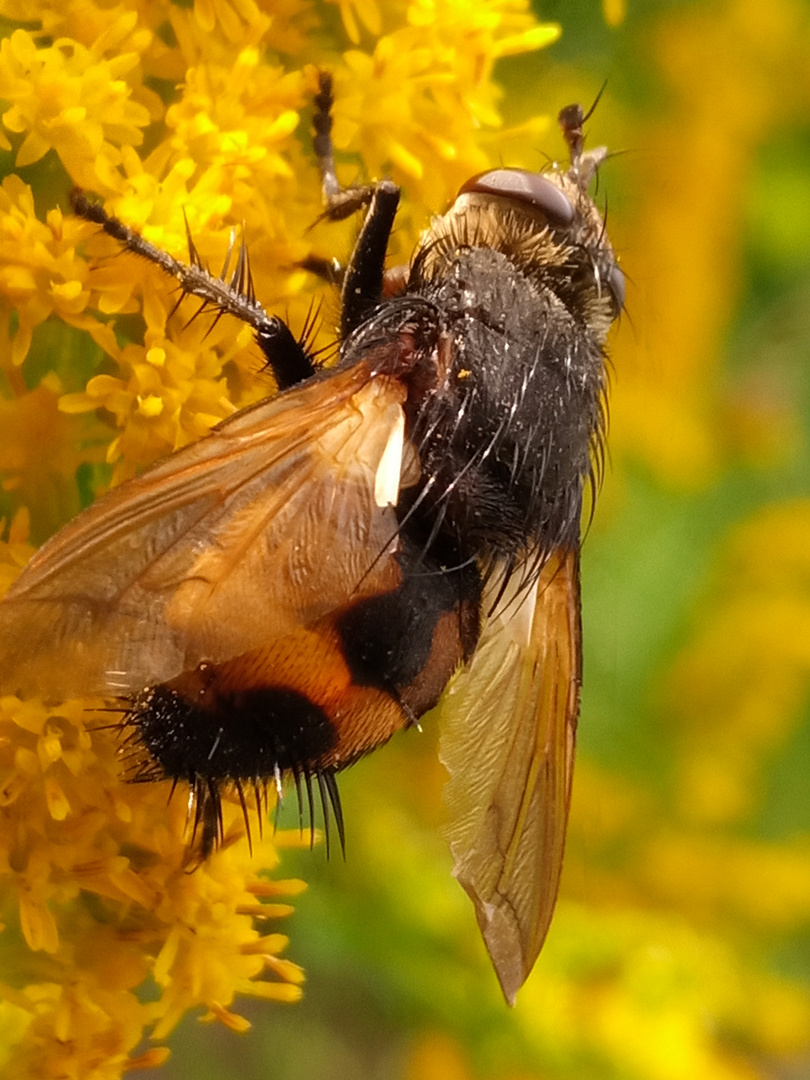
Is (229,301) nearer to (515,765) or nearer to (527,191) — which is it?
(527,191)

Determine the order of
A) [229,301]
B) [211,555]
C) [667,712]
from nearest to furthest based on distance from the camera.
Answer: [211,555]
[229,301]
[667,712]

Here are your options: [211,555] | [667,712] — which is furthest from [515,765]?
[667,712]

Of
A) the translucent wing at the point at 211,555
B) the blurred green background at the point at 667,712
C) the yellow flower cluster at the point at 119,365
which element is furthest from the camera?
the blurred green background at the point at 667,712

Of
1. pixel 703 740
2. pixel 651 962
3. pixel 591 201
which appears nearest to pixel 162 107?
pixel 591 201

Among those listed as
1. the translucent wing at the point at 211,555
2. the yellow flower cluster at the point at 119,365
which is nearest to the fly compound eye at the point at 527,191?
the yellow flower cluster at the point at 119,365

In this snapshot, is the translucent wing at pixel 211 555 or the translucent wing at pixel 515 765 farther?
the translucent wing at pixel 515 765

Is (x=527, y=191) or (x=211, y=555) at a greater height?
(x=527, y=191)

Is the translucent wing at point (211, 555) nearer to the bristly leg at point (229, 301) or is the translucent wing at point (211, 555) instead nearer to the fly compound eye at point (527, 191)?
the bristly leg at point (229, 301)
